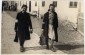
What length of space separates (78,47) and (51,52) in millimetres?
238

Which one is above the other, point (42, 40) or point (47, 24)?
point (47, 24)

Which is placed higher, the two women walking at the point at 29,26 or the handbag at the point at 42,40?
the two women walking at the point at 29,26

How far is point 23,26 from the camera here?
6.05 ft

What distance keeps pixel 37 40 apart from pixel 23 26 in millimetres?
170

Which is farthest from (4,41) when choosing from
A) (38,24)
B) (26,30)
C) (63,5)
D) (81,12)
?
(81,12)

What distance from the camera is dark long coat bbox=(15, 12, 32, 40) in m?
1.84

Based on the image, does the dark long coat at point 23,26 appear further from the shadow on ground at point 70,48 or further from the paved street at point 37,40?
the shadow on ground at point 70,48

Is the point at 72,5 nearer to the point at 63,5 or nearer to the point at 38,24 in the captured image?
the point at 63,5

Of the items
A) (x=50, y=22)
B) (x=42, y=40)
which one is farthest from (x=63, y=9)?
(x=42, y=40)

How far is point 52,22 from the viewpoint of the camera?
1854mm

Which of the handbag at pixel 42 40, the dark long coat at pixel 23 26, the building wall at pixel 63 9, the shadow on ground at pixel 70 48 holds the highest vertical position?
the building wall at pixel 63 9

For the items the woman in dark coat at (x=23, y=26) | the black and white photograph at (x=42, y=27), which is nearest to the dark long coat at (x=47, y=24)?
the black and white photograph at (x=42, y=27)

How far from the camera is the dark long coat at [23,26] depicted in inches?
72.3

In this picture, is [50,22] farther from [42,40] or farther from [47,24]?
[42,40]
